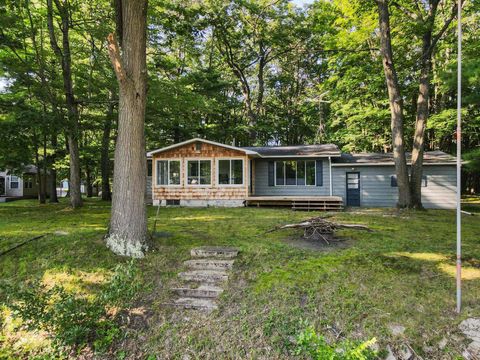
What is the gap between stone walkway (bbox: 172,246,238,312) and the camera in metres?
3.99

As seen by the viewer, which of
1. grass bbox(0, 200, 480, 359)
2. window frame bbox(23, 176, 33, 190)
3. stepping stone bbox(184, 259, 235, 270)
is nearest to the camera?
grass bbox(0, 200, 480, 359)

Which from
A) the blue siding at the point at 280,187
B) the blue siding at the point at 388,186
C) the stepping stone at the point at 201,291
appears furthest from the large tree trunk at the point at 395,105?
the stepping stone at the point at 201,291

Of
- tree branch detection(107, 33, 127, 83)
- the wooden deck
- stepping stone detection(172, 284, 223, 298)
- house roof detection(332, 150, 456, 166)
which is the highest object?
tree branch detection(107, 33, 127, 83)

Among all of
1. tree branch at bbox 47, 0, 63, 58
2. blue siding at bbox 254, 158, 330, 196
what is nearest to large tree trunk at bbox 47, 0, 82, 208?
tree branch at bbox 47, 0, 63, 58

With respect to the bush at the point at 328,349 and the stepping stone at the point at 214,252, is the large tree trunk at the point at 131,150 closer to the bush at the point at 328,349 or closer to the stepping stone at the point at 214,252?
the stepping stone at the point at 214,252

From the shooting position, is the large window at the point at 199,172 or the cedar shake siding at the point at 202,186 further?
the large window at the point at 199,172

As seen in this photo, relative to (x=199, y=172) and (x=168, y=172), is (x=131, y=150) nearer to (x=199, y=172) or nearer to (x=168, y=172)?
(x=199, y=172)

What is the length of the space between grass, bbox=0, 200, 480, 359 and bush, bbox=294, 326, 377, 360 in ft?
0.62

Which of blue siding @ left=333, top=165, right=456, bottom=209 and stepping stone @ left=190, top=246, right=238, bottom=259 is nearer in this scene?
stepping stone @ left=190, top=246, right=238, bottom=259

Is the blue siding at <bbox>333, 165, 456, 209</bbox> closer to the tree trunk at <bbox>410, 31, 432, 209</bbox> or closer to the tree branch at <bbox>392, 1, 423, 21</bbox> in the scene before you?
the tree trunk at <bbox>410, 31, 432, 209</bbox>

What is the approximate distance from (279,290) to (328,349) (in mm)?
1253

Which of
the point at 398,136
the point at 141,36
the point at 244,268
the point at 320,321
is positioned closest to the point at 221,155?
the point at 398,136

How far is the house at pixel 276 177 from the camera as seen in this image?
1371 cm

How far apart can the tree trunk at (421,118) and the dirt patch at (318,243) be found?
683cm
